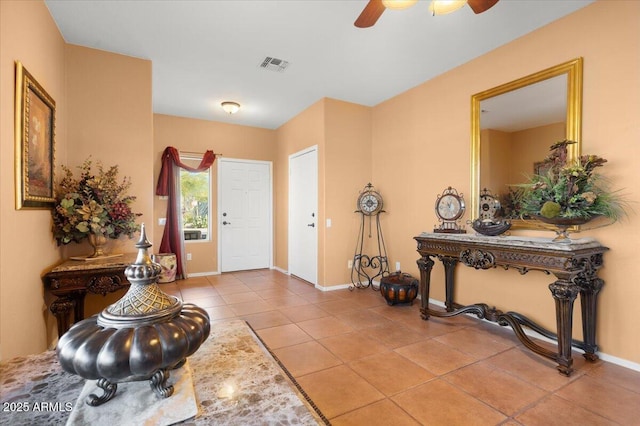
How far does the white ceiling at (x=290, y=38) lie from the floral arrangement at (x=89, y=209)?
4.23ft

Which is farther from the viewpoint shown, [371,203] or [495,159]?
[371,203]

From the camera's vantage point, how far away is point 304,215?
5.15m

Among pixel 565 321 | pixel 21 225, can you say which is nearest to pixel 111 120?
pixel 21 225

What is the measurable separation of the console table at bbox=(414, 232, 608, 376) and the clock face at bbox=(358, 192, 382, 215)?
64.4 inches

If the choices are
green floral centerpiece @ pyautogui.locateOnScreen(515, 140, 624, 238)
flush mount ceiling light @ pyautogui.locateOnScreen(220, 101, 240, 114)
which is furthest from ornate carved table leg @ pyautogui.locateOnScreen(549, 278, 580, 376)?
flush mount ceiling light @ pyautogui.locateOnScreen(220, 101, 240, 114)

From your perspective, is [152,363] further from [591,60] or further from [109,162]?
[591,60]

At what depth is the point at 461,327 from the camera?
3.13m

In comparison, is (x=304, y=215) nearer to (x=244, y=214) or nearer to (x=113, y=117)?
(x=244, y=214)

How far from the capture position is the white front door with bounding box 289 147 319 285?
480 centimetres

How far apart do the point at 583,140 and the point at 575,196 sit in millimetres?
612

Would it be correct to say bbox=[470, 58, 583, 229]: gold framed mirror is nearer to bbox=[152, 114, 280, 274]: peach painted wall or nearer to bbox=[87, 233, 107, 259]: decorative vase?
bbox=[87, 233, 107, 259]: decorative vase

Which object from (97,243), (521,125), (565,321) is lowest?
(565,321)

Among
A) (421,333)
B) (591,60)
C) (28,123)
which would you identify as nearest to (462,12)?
(591,60)

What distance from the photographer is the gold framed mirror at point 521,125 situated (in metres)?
2.62
